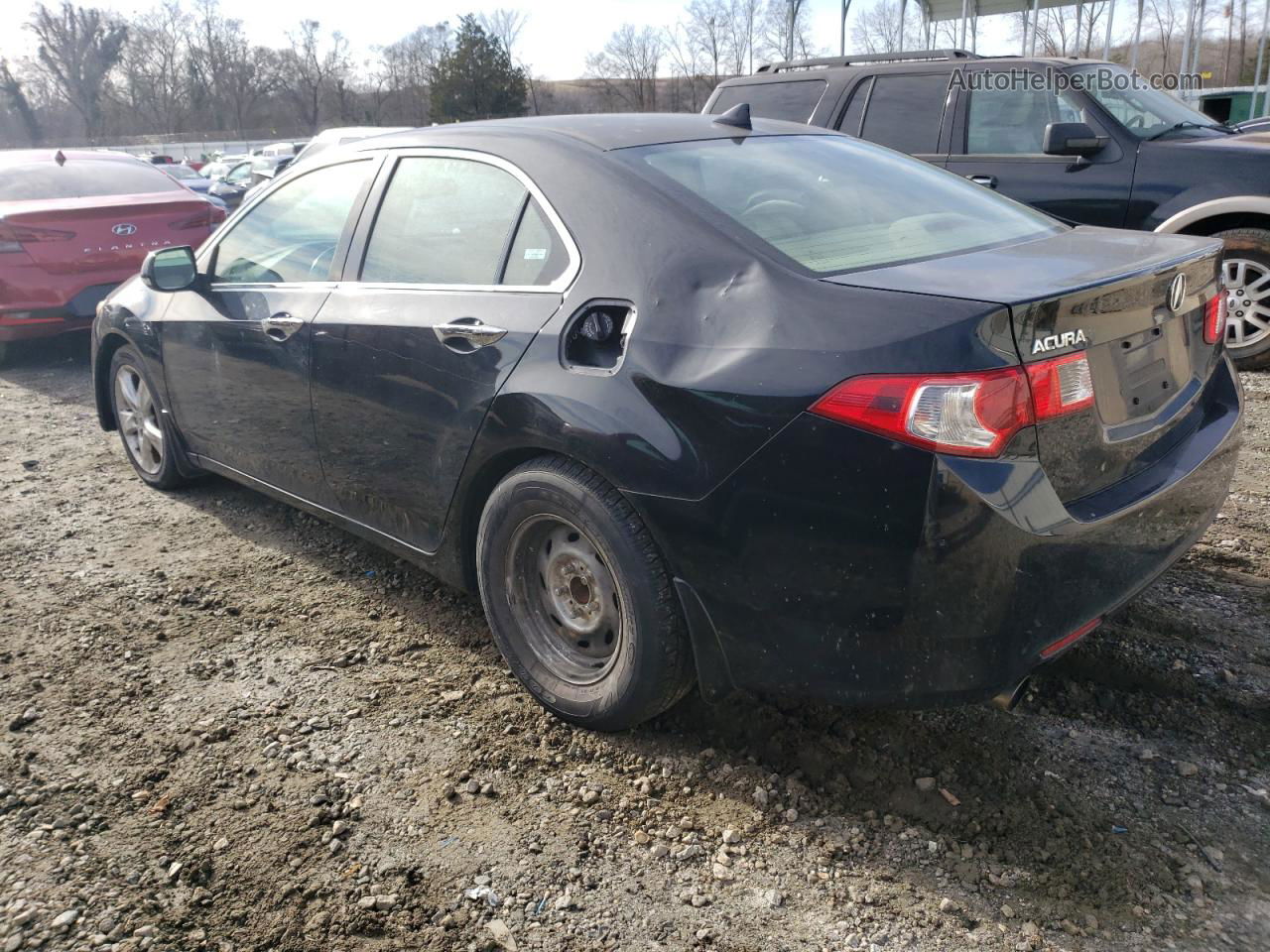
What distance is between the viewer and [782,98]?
7.55 meters

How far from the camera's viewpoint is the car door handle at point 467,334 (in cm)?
281

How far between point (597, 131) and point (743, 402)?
1.27m

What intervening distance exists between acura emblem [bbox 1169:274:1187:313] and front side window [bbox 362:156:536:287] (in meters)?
1.62

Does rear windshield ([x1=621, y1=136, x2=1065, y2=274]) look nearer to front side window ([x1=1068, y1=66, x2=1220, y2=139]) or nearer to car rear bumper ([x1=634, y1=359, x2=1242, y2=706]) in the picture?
car rear bumper ([x1=634, y1=359, x2=1242, y2=706])

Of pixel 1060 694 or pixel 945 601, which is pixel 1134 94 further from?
pixel 945 601

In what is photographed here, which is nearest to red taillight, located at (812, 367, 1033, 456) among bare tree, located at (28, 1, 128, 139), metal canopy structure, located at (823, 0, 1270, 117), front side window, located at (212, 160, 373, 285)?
front side window, located at (212, 160, 373, 285)

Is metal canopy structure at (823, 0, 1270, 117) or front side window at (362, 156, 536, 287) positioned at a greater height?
metal canopy structure at (823, 0, 1270, 117)

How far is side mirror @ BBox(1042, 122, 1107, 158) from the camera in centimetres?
613

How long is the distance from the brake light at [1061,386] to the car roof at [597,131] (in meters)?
1.43

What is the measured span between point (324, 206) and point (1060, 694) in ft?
9.72

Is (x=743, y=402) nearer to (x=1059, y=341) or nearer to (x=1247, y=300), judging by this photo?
(x=1059, y=341)

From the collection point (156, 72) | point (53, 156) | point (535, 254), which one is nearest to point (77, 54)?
point (156, 72)

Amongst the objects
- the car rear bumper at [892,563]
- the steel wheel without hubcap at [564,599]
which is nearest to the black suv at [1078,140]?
the car rear bumper at [892,563]

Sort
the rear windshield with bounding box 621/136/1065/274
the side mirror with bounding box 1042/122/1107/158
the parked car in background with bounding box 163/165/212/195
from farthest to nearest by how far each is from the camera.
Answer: the parked car in background with bounding box 163/165/212/195 → the side mirror with bounding box 1042/122/1107/158 → the rear windshield with bounding box 621/136/1065/274
